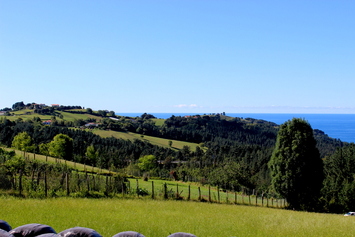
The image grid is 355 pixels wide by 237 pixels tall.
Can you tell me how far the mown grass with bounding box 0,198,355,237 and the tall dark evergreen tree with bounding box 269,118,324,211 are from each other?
17.7m

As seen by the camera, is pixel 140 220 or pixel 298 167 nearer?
pixel 140 220

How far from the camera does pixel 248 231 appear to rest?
56.1ft

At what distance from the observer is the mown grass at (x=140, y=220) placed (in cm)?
1551

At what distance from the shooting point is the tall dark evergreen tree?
3814 centimetres

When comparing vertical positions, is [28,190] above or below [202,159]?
above

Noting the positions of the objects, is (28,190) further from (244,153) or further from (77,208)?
(244,153)

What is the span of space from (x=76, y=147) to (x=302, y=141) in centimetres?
10269

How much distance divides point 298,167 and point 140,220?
25754mm

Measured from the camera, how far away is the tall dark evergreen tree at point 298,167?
38.1m

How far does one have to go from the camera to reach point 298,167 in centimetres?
3800

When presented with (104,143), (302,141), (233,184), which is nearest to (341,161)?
(233,184)

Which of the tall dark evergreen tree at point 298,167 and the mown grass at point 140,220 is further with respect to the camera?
the tall dark evergreen tree at point 298,167

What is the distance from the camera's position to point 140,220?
58.3 ft

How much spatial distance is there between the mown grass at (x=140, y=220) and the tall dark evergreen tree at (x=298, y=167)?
1774 cm
